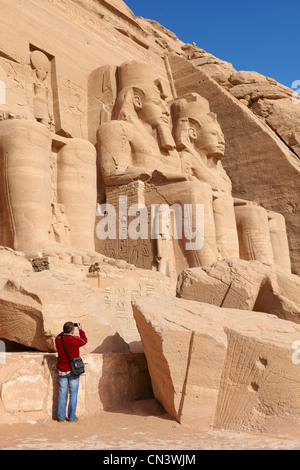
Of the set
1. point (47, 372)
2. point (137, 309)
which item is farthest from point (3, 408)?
point (137, 309)

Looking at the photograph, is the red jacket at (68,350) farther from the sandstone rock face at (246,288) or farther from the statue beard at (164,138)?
the statue beard at (164,138)

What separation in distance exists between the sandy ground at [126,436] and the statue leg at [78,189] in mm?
3883

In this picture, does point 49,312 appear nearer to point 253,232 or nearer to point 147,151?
point 147,151

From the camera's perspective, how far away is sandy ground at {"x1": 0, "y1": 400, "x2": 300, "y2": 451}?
6.79 feet

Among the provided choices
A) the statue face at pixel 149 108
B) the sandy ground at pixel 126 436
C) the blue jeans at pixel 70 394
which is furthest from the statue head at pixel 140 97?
the sandy ground at pixel 126 436

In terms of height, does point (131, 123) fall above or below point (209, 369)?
above

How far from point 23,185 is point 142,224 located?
176cm

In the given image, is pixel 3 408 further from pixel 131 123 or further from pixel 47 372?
pixel 131 123

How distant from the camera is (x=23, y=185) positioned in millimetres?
5414

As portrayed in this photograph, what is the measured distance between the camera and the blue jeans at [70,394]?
249 cm

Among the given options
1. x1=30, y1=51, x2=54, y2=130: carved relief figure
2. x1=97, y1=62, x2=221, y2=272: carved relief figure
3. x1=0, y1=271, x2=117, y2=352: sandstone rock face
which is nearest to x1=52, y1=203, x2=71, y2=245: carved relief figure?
x1=97, y1=62, x2=221, y2=272: carved relief figure

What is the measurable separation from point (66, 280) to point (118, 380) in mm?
890

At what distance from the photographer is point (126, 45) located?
1026 centimetres

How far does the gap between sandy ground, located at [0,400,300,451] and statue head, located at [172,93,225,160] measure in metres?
6.61
